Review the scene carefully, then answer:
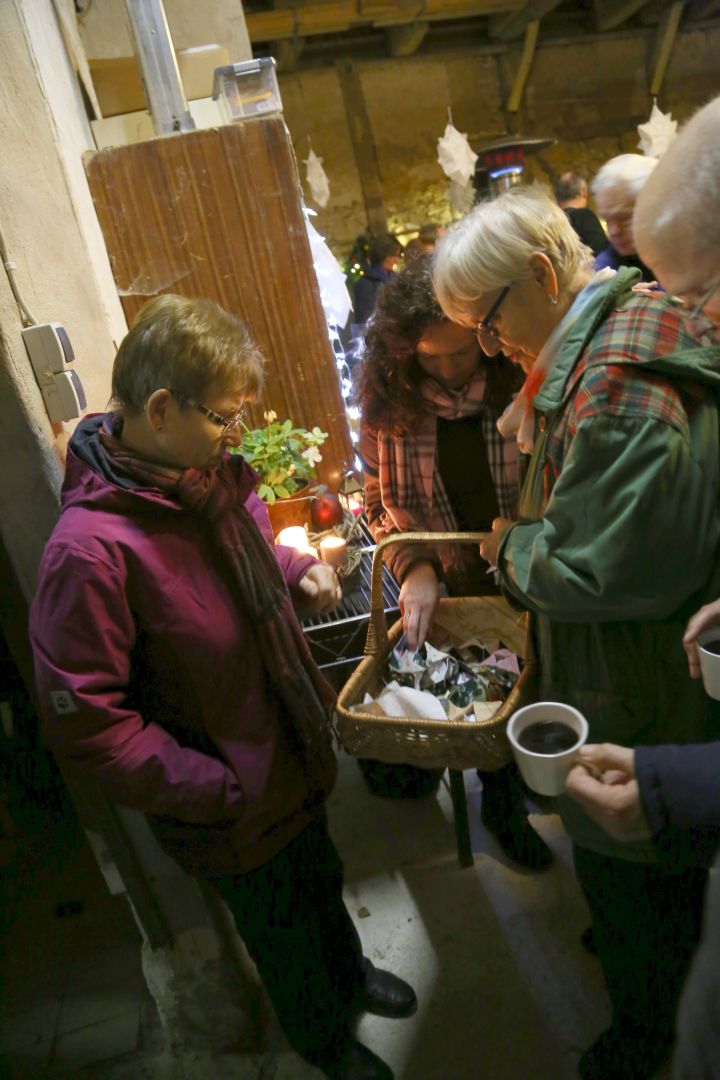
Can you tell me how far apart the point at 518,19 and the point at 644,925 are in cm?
933

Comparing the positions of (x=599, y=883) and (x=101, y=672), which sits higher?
(x=101, y=672)

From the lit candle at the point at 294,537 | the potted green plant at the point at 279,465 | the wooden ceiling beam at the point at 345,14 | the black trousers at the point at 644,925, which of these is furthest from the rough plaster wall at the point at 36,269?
the wooden ceiling beam at the point at 345,14

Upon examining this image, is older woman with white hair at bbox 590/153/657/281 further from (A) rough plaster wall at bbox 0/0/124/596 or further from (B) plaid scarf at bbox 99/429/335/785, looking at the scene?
(B) plaid scarf at bbox 99/429/335/785

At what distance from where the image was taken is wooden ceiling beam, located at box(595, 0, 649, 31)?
25.8 ft

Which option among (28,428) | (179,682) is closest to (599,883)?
(179,682)

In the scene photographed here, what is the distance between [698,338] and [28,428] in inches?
52.9

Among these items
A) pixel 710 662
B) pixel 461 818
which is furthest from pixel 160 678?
pixel 461 818

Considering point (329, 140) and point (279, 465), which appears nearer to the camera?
point (279, 465)

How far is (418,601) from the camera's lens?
6.36 ft

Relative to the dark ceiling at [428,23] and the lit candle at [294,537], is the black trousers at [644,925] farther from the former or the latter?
the dark ceiling at [428,23]

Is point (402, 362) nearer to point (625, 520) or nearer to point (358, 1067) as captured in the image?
point (625, 520)

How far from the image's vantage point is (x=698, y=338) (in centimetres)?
112

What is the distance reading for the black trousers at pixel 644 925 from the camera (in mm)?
1465

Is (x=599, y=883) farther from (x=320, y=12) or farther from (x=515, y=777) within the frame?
(x=320, y=12)
